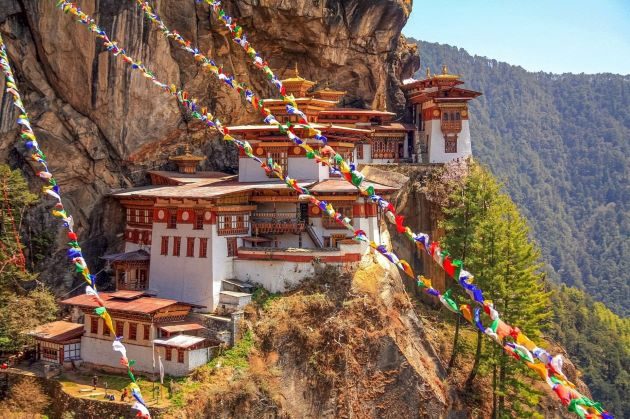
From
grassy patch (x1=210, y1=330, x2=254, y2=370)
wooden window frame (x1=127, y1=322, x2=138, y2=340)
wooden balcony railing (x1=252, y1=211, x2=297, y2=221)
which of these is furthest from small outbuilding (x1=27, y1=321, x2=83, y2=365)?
wooden balcony railing (x1=252, y1=211, x2=297, y2=221)

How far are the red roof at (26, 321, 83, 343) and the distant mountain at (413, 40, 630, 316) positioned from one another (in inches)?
4566

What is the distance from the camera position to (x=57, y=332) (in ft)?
116

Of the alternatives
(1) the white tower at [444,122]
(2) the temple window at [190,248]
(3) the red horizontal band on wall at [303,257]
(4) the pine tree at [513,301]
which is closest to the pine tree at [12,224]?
(2) the temple window at [190,248]

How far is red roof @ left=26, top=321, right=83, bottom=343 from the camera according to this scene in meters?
35.0

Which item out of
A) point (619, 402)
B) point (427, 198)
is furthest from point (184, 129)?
point (619, 402)

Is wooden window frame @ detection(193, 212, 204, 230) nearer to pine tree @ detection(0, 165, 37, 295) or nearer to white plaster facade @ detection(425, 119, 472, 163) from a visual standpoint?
pine tree @ detection(0, 165, 37, 295)

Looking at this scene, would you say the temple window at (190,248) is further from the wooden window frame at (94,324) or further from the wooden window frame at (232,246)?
the wooden window frame at (94,324)

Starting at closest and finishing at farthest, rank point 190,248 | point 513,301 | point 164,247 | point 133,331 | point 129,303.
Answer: point 133,331 < point 129,303 < point 513,301 < point 190,248 < point 164,247

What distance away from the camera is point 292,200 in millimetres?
39625

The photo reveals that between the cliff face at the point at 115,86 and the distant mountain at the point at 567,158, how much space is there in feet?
343

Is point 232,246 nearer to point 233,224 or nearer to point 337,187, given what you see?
point 233,224

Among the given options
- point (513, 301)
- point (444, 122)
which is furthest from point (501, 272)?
point (444, 122)

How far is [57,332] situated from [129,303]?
3.74 meters

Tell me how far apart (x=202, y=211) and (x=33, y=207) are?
986cm
